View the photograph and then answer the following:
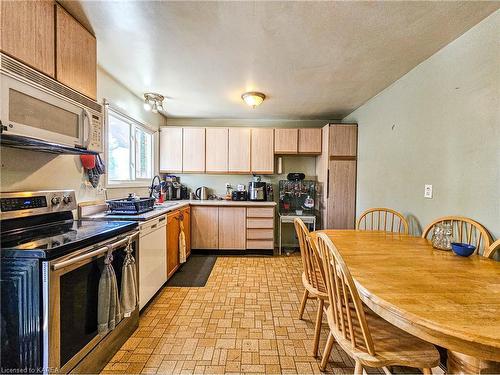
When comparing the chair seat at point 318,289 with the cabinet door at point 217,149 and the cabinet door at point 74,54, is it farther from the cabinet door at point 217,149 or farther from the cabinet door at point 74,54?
the cabinet door at point 217,149

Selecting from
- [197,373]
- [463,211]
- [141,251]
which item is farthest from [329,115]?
[197,373]

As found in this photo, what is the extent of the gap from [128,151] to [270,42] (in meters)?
2.35

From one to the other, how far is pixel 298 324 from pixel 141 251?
4.97 ft

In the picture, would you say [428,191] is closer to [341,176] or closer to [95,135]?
[341,176]

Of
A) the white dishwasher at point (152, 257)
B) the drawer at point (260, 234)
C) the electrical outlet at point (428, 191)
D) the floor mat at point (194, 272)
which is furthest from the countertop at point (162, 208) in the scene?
the electrical outlet at point (428, 191)

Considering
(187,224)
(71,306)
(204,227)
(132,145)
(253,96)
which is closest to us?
(71,306)

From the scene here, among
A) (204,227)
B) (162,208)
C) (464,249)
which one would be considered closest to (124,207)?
(162,208)

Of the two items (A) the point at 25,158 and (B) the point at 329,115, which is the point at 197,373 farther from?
(B) the point at 329,115

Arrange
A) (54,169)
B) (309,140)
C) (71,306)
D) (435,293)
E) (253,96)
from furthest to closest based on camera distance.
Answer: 1. (309,140)
2. (253,96)
3. (54,169)
4. (71,306)
5. (435,293)

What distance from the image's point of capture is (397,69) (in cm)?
232

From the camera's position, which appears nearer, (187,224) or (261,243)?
(187,224)

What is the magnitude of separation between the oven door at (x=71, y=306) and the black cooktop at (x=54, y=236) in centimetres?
5

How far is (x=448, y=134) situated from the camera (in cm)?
188

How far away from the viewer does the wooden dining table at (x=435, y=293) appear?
0.75 metres
